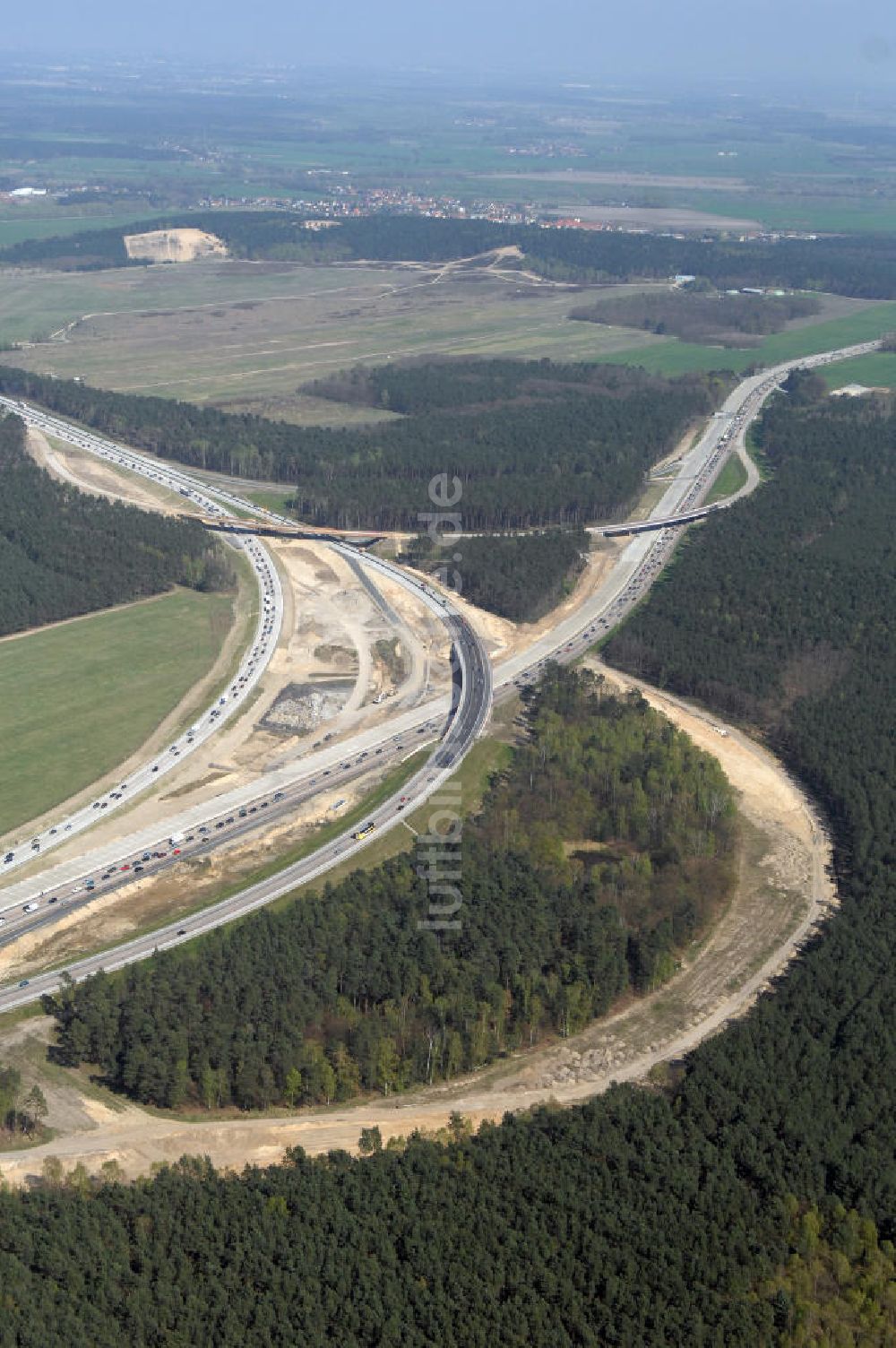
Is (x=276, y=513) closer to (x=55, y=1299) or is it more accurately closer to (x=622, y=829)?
(x=622, y=829)

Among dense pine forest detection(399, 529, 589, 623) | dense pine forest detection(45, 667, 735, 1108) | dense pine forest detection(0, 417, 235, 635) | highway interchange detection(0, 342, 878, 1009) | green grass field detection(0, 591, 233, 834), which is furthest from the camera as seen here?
dense pine forest detection(399, 529, 589, 623)

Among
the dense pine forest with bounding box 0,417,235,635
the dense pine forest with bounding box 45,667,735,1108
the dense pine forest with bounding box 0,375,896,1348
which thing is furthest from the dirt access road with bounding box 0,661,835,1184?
the dense pine forest with bounding box 0,417,235,635

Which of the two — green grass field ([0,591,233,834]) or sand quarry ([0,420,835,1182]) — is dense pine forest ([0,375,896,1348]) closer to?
sand quarry ([0,420,835,1182])

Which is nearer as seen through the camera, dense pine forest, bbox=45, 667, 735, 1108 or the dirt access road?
the dirt access road

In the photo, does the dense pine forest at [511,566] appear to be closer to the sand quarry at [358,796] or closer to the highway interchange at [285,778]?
the sand quarry at [358,796]

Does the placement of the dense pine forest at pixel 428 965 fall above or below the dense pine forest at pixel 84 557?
below

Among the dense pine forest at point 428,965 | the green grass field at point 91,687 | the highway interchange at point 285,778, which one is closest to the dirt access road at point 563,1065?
the dense pine forest at point 428,965

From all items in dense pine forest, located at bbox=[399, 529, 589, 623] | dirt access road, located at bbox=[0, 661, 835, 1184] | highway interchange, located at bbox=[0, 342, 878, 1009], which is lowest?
dirt access road, located at bbox=[0, 661, 835, 1184]
